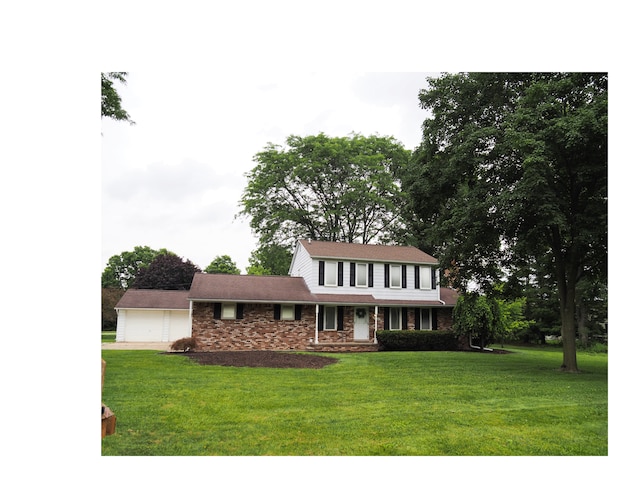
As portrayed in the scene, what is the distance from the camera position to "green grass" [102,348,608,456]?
5441 mm

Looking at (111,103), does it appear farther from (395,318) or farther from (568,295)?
(395,318)

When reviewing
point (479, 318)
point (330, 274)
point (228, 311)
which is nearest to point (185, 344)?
point (228, 311)

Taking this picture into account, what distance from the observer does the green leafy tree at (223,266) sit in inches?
1825

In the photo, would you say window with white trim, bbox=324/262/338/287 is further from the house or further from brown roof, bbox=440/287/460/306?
brown roof, bbox=440/287/460/306

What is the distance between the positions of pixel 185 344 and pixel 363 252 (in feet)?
27.7

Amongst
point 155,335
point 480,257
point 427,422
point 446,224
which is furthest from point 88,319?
point 155,335

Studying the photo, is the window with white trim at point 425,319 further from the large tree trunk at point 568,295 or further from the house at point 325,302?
the large tree trunk at point 568,295

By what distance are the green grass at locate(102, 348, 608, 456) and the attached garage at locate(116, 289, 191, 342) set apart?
1155 cm

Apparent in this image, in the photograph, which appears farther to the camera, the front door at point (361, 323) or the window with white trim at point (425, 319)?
the window with white trim at point (425, 319)

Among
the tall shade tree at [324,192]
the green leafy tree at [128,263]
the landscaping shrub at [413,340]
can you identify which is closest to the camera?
the landscaping shrub at [413,340]

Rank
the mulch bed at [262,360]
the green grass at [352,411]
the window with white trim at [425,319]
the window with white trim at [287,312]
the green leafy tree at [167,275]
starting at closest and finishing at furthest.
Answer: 1. the green grass at [352,411]
2. the mulch bed at [262,360]
3. the window with white trim at [287,312]
4. the window with white trim at [425,319]
5. the green leafy tree at [167,275]

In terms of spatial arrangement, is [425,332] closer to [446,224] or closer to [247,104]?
[446,224]

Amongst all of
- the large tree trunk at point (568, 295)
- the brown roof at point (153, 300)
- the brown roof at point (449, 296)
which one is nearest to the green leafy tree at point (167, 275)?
the brown roof at point (153, 300)

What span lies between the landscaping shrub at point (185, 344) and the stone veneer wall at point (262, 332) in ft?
1.76
